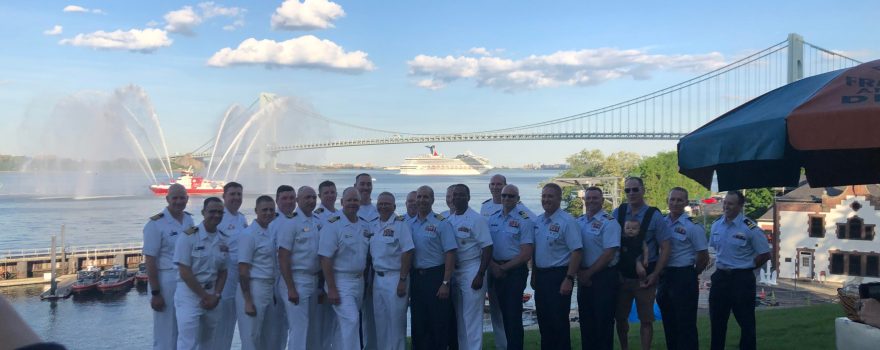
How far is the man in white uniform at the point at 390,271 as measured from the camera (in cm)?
707

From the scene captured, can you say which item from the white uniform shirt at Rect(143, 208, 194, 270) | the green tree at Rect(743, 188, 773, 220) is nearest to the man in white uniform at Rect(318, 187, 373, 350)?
the white uniform shirt at Rect(143, 208, 194, 270)

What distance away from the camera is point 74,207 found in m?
81.2

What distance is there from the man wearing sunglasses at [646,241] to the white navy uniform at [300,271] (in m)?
2.96

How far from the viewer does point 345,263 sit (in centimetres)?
706

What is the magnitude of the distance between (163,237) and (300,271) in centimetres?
128

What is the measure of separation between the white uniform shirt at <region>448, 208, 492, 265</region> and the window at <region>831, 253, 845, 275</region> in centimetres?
3216

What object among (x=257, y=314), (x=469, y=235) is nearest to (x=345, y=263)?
(x=257, y=314)

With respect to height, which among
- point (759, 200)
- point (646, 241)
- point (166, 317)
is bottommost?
point (759, 200)

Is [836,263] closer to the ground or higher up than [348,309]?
closer to the ground

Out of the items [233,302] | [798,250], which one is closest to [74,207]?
[798,250]

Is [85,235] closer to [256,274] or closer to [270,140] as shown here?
[270,140]

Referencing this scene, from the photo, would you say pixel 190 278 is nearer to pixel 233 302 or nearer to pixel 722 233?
pixel 233 302

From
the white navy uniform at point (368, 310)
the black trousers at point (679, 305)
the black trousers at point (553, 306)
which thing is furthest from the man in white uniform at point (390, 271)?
the black trousers at point (679, 305)

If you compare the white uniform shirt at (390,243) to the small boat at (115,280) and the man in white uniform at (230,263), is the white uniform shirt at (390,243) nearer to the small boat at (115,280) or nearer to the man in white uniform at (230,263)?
the man in white uniform at (230,263)
